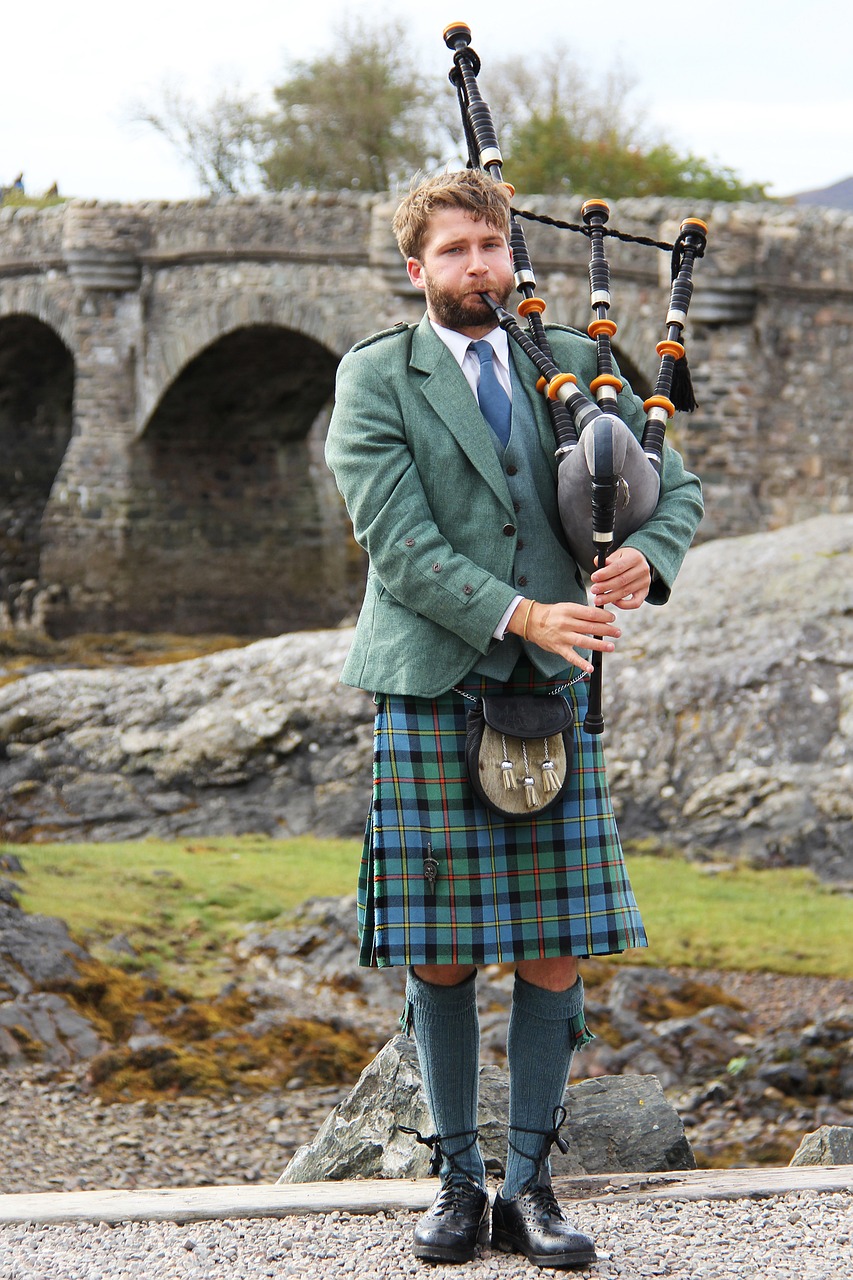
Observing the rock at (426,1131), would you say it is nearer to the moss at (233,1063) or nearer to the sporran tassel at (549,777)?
the sporran tassel at (549,777)

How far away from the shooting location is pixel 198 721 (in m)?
9.71

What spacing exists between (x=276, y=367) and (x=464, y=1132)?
1532cm

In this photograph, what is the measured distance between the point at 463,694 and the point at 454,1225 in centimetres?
97

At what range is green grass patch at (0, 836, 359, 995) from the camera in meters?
6.27

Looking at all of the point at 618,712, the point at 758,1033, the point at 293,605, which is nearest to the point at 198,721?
the point at 618,712

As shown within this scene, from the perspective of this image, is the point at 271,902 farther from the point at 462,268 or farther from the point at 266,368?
the point at 266,368

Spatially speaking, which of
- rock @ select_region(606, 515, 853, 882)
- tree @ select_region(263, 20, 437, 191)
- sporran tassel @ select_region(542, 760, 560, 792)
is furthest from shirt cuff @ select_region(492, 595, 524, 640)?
tree @ select_region(263, 20, 437, 191)

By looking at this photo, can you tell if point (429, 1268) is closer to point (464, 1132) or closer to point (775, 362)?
point (464, 1132)

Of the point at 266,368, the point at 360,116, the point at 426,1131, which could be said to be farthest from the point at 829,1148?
the point at 360,116

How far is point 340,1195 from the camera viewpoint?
2834 millimetres

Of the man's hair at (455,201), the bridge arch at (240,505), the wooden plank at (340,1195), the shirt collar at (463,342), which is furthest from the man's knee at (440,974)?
the bridge arch at (240,505)

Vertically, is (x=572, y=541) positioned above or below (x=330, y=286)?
below

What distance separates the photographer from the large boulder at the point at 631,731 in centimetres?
809

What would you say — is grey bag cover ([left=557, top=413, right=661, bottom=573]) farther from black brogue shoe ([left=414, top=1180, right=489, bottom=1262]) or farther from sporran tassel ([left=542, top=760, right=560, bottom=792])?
black brogue shoe ([left=414, top=1180, right=489, bottom=1262])
